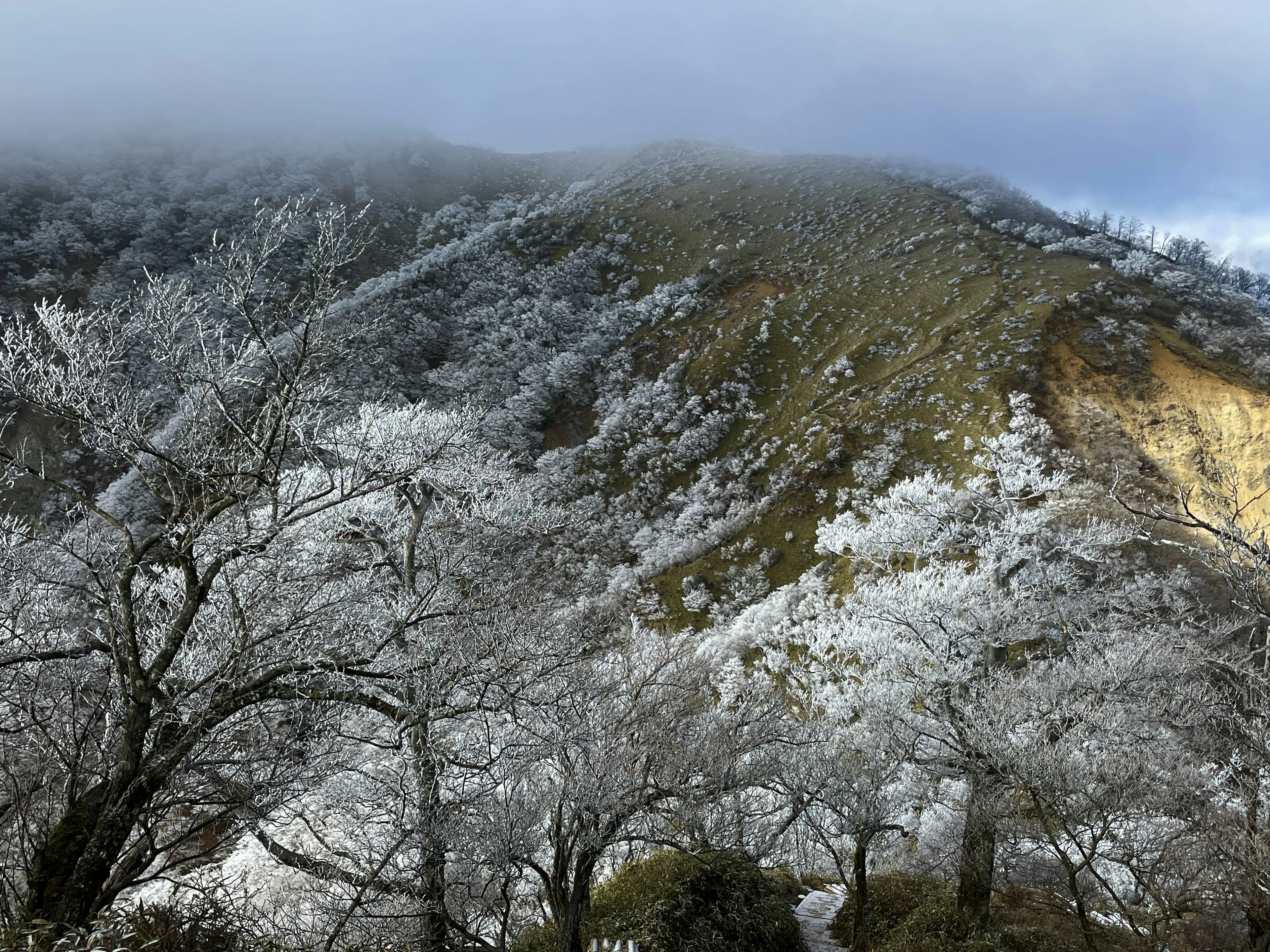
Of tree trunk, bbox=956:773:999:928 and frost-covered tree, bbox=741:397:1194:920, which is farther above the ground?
frost-covered tree, bbox=741:397:1194:920

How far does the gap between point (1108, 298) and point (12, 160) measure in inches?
5469

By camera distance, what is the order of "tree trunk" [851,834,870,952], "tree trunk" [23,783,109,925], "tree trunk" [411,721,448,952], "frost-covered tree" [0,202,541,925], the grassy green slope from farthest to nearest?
the grassy green slope
"tree trunk" [851,834,870,952]
"tree trunk" [411,721,448,952]
"frost-covered tree" [0,202,541,925]
"tree trunk" [23,783,109,925]

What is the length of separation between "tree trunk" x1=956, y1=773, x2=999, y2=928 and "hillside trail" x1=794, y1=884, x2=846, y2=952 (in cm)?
333

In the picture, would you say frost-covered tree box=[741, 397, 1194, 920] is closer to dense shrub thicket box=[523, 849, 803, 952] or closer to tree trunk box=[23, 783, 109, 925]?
dense shrub thicket box=[523, 849, 803, 952]

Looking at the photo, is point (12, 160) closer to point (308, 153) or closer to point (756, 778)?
point (308, 153)

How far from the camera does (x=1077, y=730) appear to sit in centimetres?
1129

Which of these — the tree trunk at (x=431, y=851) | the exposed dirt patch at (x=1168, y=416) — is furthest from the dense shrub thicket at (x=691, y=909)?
the exposed dirt patch at (x=1168, y=416)

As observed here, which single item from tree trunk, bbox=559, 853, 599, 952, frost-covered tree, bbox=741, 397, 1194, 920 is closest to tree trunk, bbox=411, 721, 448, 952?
tree trunk, bbox=559, 853, 599, 952

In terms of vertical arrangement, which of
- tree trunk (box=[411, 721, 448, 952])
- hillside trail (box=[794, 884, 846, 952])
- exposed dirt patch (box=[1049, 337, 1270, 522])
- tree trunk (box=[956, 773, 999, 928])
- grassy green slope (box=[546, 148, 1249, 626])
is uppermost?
grassy green slope (box=[546, 148, 1249, 626])

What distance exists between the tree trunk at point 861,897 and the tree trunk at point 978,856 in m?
1.91

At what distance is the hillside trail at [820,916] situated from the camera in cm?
1462

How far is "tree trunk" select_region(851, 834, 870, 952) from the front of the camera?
13.0 meters

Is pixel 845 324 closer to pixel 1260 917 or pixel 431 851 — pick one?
pixel 1260 917

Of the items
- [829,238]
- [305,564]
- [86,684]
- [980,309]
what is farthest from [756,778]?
[829,238]
